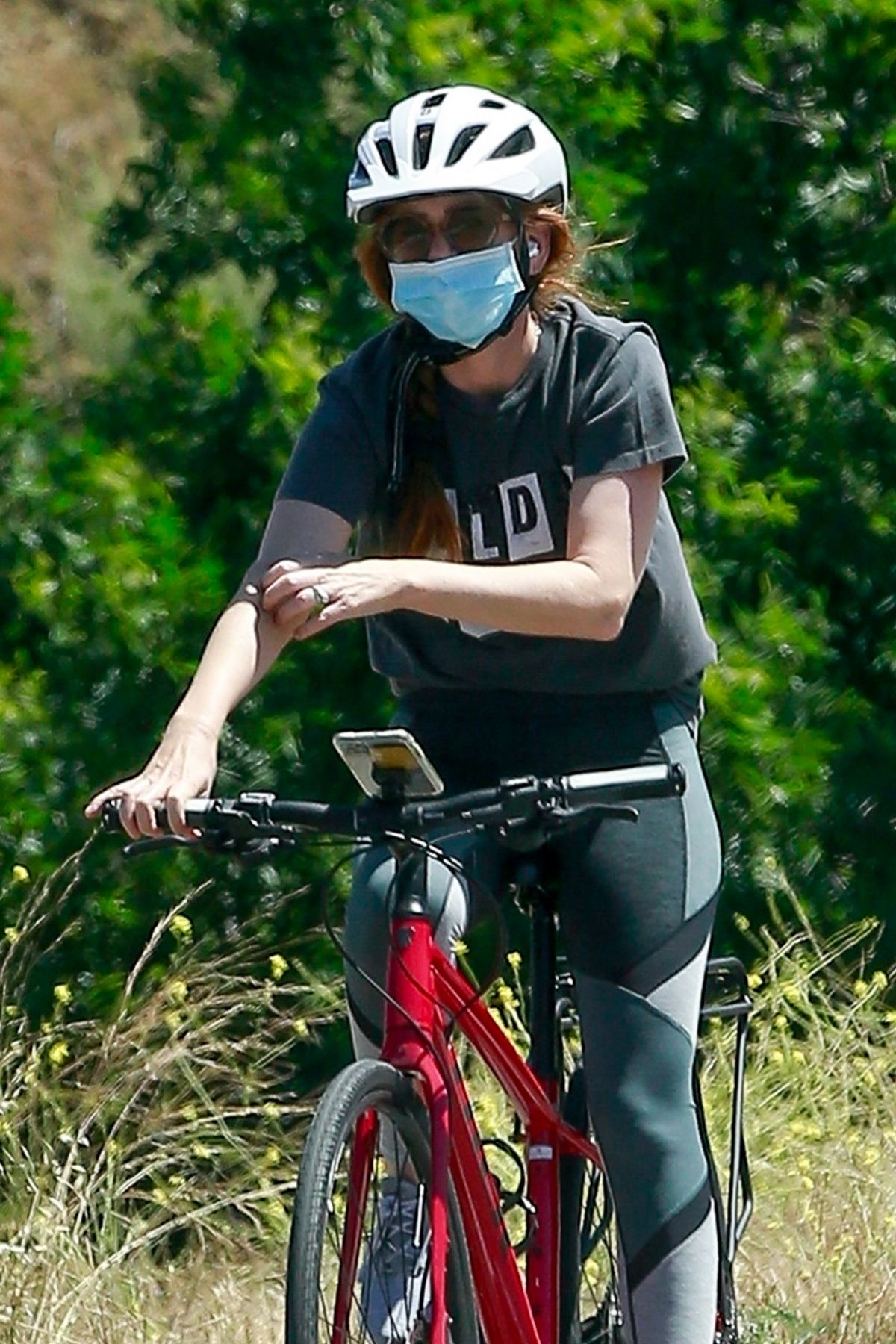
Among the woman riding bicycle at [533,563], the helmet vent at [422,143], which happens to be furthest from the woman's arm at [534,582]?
the helmet vent at [422,143]

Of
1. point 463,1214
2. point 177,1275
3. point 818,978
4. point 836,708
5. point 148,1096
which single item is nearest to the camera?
point 463,1214

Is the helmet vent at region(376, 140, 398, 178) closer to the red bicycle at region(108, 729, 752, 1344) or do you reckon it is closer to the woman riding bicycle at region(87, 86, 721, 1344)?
the woman riding bicycle at region(87, 86, 721, 1344)

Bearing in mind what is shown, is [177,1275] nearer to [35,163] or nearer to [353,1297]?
[353,1297]

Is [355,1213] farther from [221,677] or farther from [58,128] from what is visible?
[58,128]

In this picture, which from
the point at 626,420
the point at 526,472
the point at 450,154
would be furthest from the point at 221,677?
the point at 450,154

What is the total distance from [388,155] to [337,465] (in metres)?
0.42

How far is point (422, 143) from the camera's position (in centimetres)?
323

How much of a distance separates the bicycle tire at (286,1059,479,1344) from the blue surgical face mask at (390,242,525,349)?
0.99 m

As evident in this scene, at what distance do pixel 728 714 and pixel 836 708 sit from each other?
58 centimetres

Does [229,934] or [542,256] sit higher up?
[542,256]

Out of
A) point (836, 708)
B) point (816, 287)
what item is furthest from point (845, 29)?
point (836, 708)

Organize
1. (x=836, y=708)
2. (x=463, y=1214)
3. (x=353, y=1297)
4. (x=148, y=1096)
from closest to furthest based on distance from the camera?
(x=353, y=1297), (x=463, y=1214), (x=148, y=1096), (x=836, y=708)

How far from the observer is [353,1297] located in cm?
303

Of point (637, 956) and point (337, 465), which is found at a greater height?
point (337, 465)
